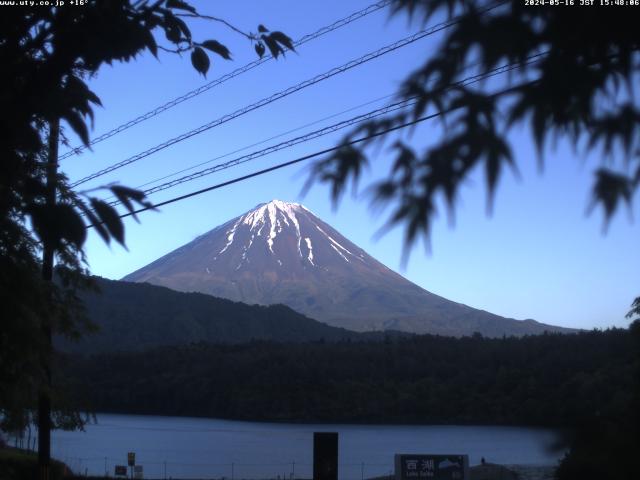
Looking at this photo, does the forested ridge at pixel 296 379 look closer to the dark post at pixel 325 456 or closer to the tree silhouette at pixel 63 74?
the dark post at pixel 325 456

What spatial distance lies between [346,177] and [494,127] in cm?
60

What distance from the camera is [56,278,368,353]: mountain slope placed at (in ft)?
348

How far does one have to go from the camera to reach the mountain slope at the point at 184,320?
106 meters

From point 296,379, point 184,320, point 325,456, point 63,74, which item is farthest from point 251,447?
point 184,320

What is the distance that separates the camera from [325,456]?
16500 millimetres

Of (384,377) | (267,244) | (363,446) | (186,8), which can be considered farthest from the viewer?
(267,244)

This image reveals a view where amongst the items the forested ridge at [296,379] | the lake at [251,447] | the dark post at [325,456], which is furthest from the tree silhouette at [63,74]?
the forested ridge at [296,379]

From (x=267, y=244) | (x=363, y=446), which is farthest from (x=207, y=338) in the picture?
(x=363, y=446)

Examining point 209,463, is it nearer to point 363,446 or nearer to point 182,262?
point 363,446

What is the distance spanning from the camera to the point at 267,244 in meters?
88.8

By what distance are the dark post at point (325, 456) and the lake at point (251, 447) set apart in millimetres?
17732

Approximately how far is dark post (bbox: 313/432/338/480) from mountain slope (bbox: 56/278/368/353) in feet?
280

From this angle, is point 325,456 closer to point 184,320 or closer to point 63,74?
point 63,74

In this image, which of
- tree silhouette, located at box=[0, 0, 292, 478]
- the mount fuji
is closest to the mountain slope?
the mount fuji
